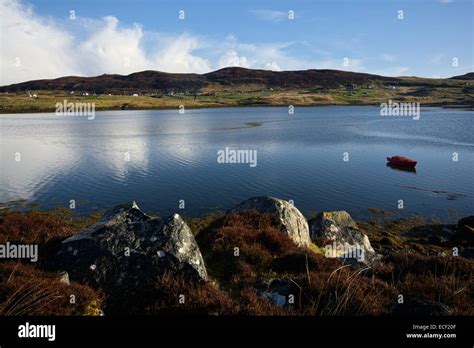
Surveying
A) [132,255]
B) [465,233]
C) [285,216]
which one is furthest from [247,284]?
[465,233]

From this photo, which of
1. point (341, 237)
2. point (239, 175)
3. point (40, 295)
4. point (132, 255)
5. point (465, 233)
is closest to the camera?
point (40, 295)

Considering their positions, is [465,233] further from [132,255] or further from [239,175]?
[132,255]

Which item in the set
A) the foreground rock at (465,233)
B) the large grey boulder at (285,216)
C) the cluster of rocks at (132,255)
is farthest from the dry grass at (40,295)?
the foreground rock at (465,233)

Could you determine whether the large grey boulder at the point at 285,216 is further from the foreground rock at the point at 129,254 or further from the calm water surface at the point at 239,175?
the calm water surface at the point at 239,175

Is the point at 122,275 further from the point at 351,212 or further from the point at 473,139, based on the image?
the point at 473,139

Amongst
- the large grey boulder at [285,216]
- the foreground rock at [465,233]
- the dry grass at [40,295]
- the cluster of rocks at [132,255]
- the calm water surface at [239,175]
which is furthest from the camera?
the calm water surface at [239,175]

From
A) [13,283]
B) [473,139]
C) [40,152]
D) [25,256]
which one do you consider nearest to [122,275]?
[13,283]
